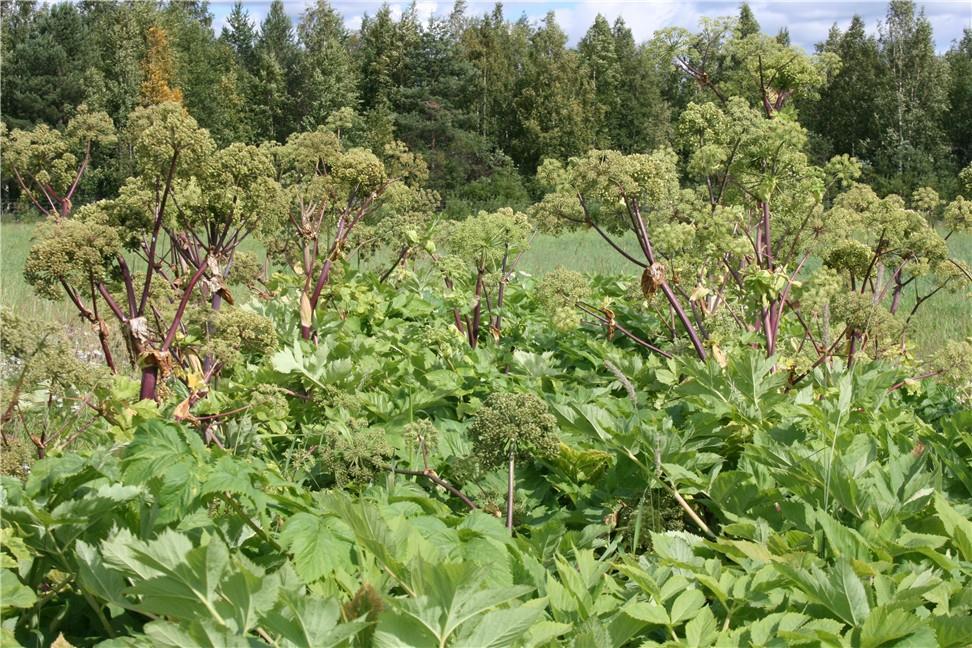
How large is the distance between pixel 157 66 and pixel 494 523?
2062 inches

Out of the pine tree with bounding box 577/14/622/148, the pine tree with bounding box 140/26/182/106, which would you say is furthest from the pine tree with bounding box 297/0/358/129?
the pine tree with bounding box 577/14/622/148

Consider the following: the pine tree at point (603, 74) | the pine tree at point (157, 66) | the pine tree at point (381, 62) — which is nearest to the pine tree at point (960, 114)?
the pine tree at point (603, 74)

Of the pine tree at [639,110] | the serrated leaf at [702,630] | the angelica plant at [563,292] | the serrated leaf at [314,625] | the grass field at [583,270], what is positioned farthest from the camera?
the pine tree at [639,110]

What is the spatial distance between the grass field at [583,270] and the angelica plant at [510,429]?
1.94 m

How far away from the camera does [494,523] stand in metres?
2.34

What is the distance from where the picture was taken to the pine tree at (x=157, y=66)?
156 ft

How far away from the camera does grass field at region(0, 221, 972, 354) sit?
8070 mm

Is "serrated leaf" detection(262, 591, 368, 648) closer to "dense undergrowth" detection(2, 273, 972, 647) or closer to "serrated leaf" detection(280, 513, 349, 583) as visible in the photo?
"dense undergrowth" detection(2, 273, 972, 647)

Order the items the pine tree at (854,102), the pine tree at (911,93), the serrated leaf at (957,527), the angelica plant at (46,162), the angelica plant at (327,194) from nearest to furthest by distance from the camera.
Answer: the serrated leaf at (957,527), the angelica plant at (46,162), the angelica plant at (327,194), the pine tree at (911,93), the pine tree at (854,102)

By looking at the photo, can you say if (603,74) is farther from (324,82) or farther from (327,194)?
(327,194)

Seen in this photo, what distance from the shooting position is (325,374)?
143 inches

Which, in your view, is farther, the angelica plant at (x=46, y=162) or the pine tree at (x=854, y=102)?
the pine tree at (x=854, y=102)

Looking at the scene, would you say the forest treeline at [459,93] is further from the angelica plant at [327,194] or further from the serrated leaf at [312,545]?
the serrated leaf at [312,545]

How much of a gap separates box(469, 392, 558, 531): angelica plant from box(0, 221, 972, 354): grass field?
76.3 inches
